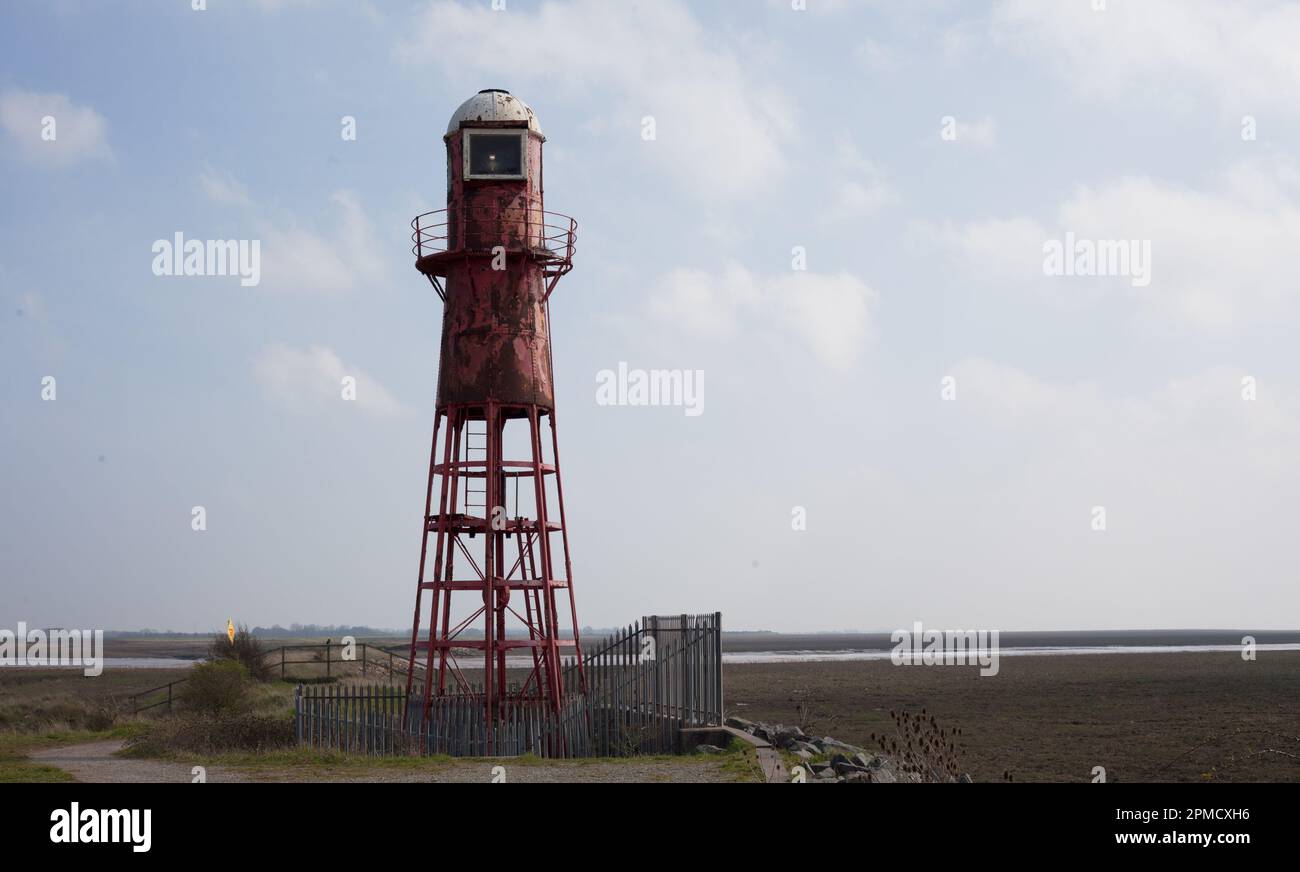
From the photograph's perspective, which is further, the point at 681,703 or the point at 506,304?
the point at 506,304

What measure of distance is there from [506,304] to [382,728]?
8.83m

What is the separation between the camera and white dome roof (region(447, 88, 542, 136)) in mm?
27141

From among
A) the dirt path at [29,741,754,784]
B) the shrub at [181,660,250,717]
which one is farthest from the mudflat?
the shrub at [181,660,250,717]

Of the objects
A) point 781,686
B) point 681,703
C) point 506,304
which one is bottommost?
point 781,686

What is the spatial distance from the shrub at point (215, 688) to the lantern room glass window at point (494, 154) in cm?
1351

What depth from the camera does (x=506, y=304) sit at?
87.8 ft

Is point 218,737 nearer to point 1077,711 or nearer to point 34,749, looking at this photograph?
point 34,749

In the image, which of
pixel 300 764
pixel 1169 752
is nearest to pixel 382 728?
pixel 300 764

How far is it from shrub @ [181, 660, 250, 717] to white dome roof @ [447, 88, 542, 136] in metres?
14.0

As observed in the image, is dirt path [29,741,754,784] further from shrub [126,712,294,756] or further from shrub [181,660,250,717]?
shrub [181,660,250,717]
